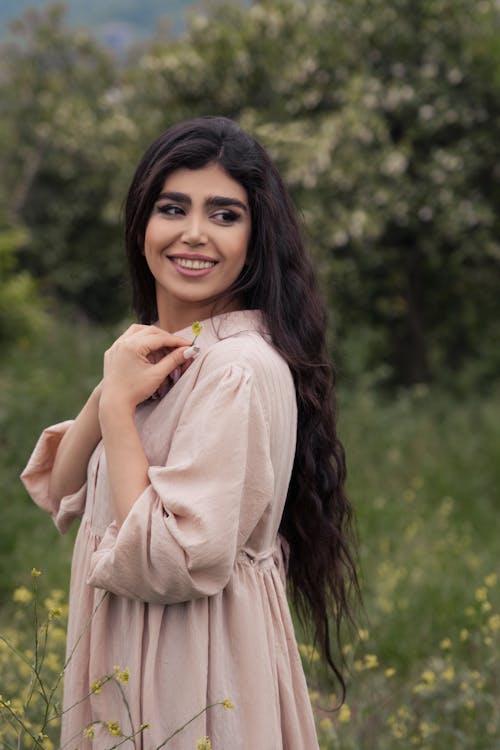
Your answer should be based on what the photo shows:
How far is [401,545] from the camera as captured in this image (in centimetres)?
561

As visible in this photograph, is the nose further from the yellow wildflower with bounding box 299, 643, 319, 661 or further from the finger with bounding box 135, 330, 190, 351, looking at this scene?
the yellow wildflower with bounding box 299, 643, 319, 661

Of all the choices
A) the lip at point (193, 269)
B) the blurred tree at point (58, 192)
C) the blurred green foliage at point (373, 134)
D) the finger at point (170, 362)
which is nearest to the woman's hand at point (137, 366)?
the finger at point (170, 362)

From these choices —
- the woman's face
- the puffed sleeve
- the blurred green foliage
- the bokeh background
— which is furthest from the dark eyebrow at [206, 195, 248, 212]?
the blurred green foliage

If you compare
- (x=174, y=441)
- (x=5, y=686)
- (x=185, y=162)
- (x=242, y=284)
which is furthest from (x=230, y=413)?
(x=5, y=686)

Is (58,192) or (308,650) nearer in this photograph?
(308,650)

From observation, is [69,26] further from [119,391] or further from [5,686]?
[119,391]

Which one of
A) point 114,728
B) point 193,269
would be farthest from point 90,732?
point 193,269

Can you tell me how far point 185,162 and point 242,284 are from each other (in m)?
0.26

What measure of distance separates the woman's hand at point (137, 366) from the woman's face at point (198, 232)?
134mm

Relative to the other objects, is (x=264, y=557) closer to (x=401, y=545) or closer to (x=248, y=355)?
(x=248, y=355)

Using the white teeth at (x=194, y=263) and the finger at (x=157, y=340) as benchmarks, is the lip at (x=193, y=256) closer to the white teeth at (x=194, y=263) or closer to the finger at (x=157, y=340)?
the white teeth at (x=194, y=263)

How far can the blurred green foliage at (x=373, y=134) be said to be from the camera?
29.9 ft

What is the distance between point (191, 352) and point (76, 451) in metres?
0.38

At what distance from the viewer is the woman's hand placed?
194 cm
